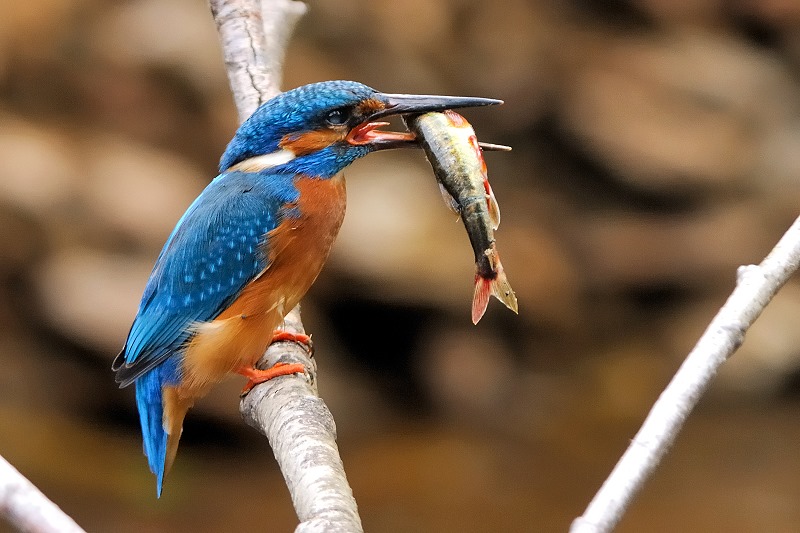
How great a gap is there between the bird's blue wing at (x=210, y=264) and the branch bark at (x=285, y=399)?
0.18 meters

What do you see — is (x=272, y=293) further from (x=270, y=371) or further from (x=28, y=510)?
(x=28, y=510)

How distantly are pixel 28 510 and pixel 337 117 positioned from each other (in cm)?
144

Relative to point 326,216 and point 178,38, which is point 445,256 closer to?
point 178,38

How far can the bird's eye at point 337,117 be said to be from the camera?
2236 mm

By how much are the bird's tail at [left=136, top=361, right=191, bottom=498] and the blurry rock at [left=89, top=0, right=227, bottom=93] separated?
404cm

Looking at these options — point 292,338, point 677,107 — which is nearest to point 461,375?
point 677,107

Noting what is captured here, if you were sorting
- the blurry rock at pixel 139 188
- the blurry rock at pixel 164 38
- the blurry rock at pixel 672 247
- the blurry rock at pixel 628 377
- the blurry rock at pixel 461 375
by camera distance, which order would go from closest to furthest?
1. the blurry rock at pixel 139 188
2. the blurry rock at pixel 461 375
3. the blurry rock at pixel 628 377
4. the blurry rock at pixel 164 38
5. the blurry rock at pixel 672 247

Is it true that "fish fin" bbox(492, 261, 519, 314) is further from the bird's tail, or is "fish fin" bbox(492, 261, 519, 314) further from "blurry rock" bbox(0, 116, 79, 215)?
"blurry rock" bbox(0, 116, 79, 215)

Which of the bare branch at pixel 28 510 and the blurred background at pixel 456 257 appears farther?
the blurred background at pixel 456 257

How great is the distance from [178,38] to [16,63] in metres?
1.08

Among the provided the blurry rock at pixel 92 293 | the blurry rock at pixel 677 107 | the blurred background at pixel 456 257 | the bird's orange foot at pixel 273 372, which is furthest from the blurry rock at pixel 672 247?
the bird's orange foot at pixel 273 372

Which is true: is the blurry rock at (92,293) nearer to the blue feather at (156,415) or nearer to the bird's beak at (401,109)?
the blue feather at (156,415)

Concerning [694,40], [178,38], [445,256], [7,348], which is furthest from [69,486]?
[694,40]

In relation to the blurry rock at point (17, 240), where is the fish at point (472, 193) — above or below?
below
